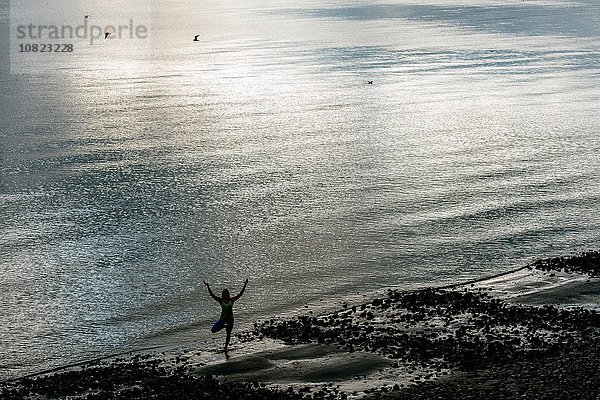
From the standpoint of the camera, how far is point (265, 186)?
202 ft

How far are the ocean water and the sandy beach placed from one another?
3.28 metres

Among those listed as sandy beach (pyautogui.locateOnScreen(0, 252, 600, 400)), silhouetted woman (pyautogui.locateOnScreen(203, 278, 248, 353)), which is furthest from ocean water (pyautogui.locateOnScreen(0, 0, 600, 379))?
sandy beach (pyautogui.locateOnScreen(0, 252, 600, 400))

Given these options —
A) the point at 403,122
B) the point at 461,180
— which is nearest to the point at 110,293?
the point at 461,180

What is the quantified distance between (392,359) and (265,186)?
2995cm

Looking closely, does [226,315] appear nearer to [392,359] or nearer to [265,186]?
[392,359]

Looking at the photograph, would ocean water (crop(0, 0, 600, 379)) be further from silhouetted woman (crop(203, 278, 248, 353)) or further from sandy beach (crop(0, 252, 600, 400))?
sandy beach (crop(0, 252, 600, 400))

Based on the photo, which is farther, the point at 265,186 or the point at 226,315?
the point at 265,186

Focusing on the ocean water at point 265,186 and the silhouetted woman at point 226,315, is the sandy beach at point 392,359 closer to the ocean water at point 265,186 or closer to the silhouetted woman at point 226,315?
the silhouetted woman at point 226,315

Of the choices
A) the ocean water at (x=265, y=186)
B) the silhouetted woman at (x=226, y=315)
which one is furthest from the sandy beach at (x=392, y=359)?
the ocean water at (x=265, y=186)

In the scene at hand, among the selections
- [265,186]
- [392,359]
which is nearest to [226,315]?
[392,359]

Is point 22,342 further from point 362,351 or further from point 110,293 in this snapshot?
point 362,351

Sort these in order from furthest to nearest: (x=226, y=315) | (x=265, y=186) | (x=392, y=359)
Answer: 1. (x=265, y=186)
2. (x=226, y=315)
3. (x=392, y=359)

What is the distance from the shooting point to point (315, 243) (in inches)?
1994

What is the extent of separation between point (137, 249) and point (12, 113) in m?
40.5
